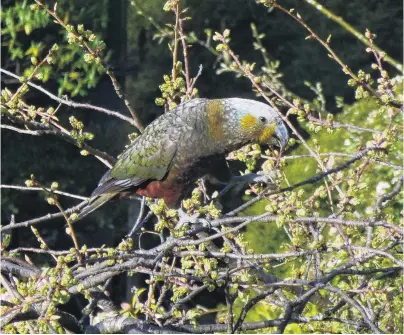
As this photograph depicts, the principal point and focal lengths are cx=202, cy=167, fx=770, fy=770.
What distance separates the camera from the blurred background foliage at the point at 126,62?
4.72 meters

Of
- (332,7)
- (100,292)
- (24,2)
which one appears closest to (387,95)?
(100,292)

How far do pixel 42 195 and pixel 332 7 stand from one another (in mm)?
2526

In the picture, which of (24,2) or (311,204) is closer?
(311,204)

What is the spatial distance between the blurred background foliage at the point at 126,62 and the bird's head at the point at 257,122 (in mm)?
1310

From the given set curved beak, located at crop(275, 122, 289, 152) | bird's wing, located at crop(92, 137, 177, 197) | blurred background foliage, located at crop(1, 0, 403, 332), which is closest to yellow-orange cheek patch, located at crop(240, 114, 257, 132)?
curved beak, located at crop(275, 122, 289, 152)

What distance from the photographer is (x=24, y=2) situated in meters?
4.55

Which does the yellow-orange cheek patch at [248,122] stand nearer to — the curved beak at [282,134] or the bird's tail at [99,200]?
the curved beak at [282,134]

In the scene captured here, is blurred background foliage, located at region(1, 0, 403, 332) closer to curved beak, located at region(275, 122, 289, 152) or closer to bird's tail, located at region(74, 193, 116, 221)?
bird's tail, located at region(74, 193, 116, 221)

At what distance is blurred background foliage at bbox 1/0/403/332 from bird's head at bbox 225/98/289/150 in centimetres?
131

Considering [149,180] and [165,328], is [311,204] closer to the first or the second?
[165,328]

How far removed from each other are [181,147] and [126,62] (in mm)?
2419

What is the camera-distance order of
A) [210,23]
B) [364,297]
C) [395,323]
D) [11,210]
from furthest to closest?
1. [210,23]
2. [11,210]
3. [395,323]
4. [364,297]

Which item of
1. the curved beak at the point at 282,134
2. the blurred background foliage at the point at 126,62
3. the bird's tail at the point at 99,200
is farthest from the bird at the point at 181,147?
the blurred background foliage at the point at 126,62

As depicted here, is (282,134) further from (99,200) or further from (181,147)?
(99,200)
